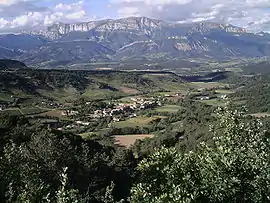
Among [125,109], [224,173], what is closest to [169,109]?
[125,109]

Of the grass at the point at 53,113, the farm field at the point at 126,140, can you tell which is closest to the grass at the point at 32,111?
the grass at the point at 53,113

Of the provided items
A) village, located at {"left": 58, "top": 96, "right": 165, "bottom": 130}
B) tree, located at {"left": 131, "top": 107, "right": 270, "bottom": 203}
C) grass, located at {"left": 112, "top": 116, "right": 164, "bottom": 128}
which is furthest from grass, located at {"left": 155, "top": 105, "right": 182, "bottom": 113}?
tree, located at {"left": 131, "top": 107, "right": 270, "bottom": 203}

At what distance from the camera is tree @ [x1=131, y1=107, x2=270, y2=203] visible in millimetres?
18438

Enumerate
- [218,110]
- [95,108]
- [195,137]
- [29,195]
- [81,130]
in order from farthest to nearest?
[95,108], [81,130], [195,137], [218,110], [29,195]

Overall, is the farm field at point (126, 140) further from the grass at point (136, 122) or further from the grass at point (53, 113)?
the grass at point (53, 113)

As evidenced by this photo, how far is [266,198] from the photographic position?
60.7ft

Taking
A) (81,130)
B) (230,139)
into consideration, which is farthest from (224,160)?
(81,130)

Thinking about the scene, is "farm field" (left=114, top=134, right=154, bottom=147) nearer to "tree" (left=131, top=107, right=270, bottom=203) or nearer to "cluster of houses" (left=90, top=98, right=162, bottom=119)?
"cluster of houses" (left=90, top=98, right=162, bottom=119)

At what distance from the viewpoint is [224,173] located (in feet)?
62.2

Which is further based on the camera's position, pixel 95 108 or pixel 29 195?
pixel 95 108

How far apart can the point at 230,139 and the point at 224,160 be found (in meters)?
1.42

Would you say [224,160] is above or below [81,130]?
above

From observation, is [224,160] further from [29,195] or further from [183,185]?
[29,195]

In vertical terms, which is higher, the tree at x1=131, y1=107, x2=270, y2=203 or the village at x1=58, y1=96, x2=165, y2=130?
the tree at x1=131, y1=107, x2=270, y2=203
